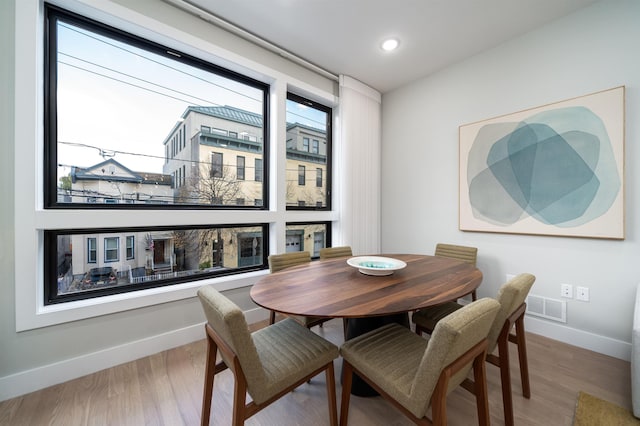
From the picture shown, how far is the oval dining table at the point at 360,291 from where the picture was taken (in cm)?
113

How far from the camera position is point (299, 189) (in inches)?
123

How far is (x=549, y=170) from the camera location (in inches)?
86.6

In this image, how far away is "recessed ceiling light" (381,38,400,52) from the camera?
2.46 m

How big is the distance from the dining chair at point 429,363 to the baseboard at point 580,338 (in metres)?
1.79

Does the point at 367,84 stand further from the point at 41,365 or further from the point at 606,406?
the point at 41,365

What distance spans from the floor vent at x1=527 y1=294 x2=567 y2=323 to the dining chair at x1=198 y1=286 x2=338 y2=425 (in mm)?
2232

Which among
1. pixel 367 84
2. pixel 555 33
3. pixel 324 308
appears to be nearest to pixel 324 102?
pixel 367 84

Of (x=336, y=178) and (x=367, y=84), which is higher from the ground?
(x=367, y=84)

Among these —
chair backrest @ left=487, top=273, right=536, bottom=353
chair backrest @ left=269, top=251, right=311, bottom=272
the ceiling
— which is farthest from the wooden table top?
the ceiling

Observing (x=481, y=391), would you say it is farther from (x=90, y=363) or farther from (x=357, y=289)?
(x=90, y=363)

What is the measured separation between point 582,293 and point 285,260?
2573mm

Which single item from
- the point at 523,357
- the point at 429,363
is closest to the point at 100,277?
the point at 429,363

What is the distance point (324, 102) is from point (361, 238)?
188 cm

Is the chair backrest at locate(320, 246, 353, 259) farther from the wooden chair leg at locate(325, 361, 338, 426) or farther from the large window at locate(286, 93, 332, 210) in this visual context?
the wooden chair leg at locate(325, 361, 338, 426)
